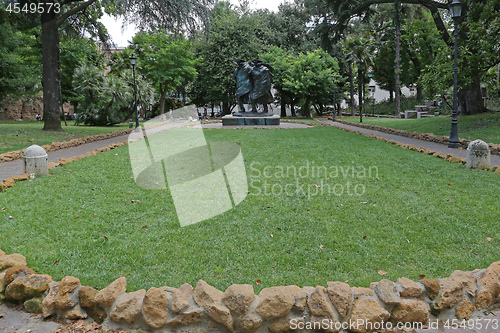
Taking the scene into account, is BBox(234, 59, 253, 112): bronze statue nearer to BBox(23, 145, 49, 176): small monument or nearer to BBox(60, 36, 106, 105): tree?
BBox(60, 36, 106, 105): tree

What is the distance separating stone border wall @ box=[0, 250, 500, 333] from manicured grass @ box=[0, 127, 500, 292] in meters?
0.35

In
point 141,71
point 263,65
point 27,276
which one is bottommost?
point 27,276

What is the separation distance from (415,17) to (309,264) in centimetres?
4233

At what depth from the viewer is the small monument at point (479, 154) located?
296 inches

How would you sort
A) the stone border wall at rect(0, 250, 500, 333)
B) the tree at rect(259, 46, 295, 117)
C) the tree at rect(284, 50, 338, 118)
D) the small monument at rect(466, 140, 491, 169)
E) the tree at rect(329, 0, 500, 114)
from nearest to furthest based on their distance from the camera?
the stone border wall at rect(0, 250, 500, 333), the small monument at rect(466, 140, 491, 169), the tree at rect(329, 0, 500, 114), the tree at rect(284, 50, 338, 118), the tree at rect(259, 46, 295, 117)

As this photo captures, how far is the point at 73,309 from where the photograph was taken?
9.39 feet

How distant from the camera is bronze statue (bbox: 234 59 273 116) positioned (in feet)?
72.6

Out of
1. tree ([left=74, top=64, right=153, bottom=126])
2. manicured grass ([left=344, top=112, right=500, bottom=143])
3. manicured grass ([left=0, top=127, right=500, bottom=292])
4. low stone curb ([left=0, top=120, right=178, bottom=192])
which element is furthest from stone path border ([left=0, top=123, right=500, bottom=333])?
tree ([left=74, top=64, right=153, bottom=126])

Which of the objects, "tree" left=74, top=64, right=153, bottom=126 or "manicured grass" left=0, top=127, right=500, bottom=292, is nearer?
"manicured grass" left=0, top=127, right=500, bottom=292

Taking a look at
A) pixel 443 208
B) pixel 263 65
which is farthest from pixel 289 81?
pixel 443 208

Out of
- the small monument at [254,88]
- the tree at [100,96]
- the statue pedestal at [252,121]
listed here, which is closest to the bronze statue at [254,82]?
Result: the small monument at [254,88]

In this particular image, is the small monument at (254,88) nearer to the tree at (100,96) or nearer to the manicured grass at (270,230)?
the tree at (100,96)

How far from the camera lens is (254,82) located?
2248 centimetres

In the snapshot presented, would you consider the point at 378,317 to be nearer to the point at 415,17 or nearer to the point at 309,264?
the point at 309,264
